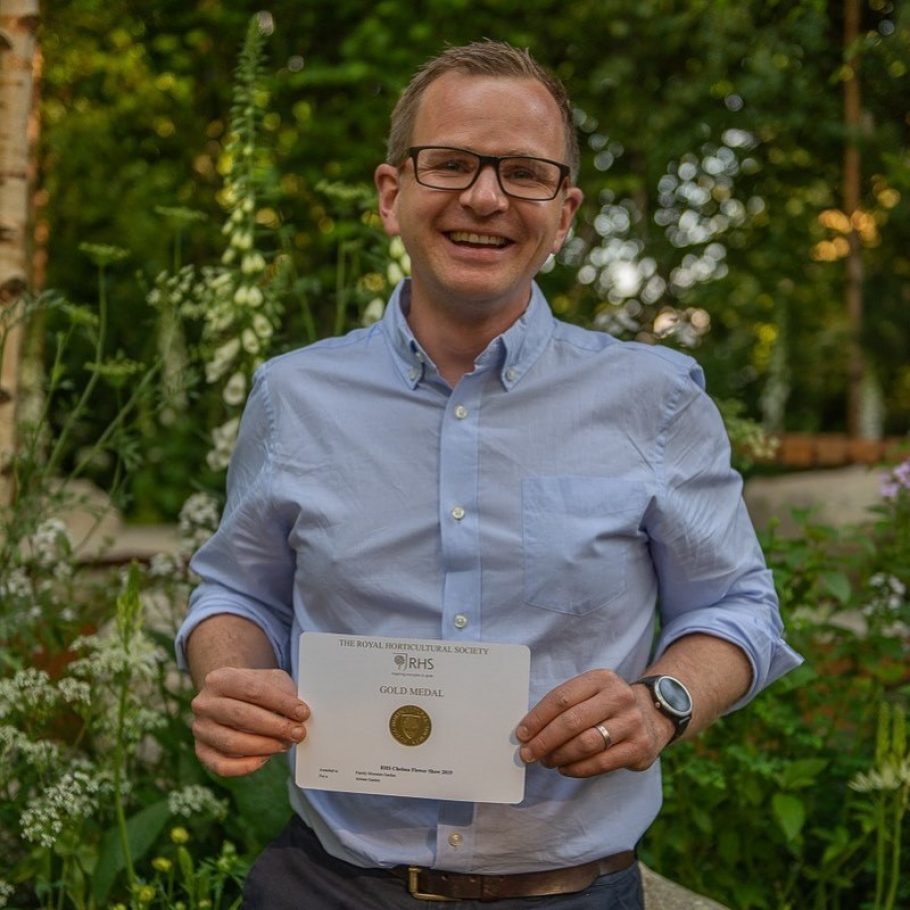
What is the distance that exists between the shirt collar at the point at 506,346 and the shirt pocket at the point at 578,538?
189mm

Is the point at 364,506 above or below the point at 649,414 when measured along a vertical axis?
below

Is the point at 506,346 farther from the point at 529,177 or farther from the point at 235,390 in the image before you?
the point at 235,390

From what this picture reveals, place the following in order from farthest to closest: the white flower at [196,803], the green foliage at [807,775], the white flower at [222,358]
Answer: the white flower at [222,358]
the green foliage at [807,775]
the white flower at [196,803]

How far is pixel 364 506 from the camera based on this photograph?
1896mm

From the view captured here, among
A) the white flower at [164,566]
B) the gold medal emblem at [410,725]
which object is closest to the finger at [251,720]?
the gold medal emblem at [410,725]

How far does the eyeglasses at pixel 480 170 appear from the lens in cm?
187

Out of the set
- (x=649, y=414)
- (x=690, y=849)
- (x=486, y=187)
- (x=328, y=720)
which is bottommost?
(x=690, y=849)

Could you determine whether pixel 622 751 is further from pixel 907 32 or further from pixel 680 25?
pixel 680 25

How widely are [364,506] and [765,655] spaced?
63 cm

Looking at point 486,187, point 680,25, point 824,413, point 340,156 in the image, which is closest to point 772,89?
point 680,25

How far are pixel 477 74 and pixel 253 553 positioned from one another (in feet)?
2.67

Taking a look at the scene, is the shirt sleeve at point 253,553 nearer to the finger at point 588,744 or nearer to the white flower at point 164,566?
the finger at point 588,744

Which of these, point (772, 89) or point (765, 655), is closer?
point (765, 655)

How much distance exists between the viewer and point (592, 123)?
6684 mm
